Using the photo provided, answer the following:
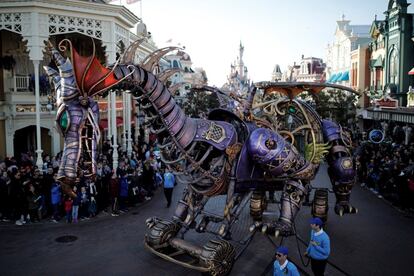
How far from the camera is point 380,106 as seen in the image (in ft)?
79.3

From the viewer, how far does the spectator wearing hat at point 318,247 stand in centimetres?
668

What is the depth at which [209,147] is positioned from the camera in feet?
26.1

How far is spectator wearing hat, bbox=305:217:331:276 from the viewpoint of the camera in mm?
6680

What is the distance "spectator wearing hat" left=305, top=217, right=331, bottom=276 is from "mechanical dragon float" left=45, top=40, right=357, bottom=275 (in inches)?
39.6

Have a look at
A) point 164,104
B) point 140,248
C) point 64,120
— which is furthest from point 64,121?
point 140,248

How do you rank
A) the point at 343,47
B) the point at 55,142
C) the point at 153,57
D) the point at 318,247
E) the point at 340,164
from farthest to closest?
1. the point at 343,47
2. the point at 55,142
3. the point at 340,164
4. the point at 153,57
5. the point at 318,247

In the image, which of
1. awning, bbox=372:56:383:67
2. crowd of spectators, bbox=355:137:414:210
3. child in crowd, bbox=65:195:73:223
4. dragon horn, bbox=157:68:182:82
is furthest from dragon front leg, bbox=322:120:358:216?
awning, bbox=372:56:383:67

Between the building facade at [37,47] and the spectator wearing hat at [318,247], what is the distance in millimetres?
11228

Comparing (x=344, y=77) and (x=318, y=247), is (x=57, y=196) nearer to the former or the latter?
(x=318, y=247)

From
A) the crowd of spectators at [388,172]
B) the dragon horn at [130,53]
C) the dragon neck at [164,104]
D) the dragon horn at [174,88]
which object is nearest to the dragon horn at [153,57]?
the dragon neck at [164,104]

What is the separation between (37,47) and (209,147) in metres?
10.00

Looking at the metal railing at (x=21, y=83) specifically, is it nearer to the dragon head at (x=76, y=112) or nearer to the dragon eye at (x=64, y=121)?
the dragon head at (x=76, y=112)

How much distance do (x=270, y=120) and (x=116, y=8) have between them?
9.61m

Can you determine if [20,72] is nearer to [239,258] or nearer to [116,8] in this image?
[116,8]
